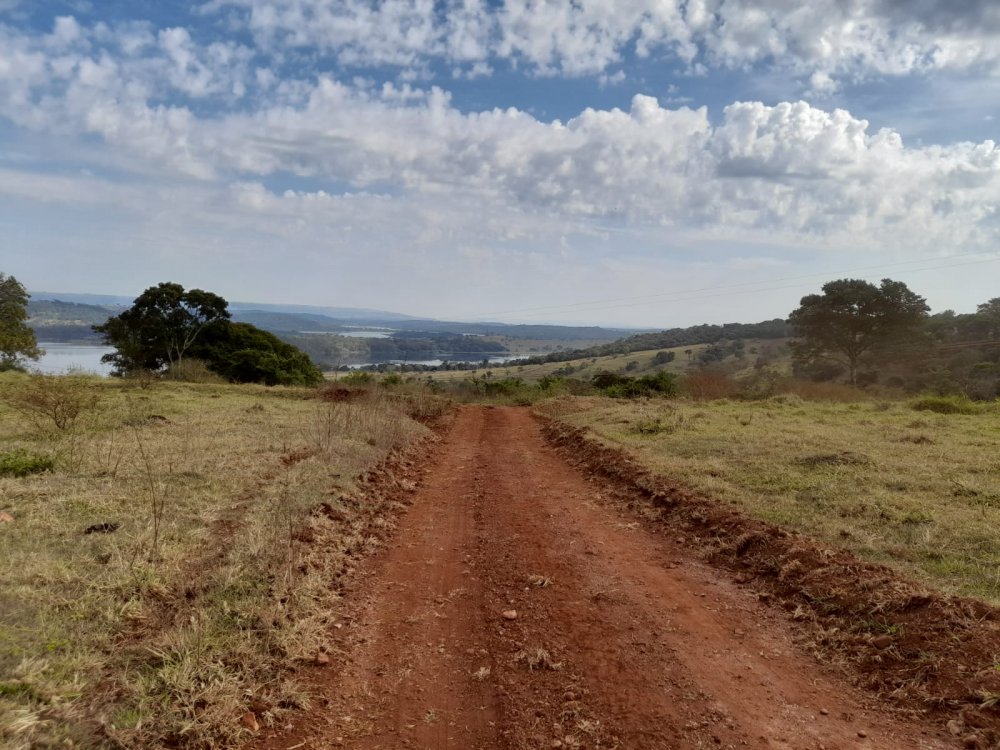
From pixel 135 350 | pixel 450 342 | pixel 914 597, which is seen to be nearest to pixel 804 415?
pixel 914 597

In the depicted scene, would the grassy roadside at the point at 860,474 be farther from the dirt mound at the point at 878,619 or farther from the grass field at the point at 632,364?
the grass field at the point at 632,364

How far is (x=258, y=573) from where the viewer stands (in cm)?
539

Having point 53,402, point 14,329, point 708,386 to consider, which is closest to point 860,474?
point 53,402

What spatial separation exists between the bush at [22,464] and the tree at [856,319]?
142 ft

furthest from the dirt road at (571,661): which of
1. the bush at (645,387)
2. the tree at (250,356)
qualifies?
the tree at (250,356)

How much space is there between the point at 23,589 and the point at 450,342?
113925mm

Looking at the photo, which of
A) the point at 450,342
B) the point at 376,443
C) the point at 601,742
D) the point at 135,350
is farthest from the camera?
the point at 450,342

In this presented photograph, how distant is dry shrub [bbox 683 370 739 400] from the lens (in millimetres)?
28352

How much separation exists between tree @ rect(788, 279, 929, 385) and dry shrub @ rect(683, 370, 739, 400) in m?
15.3

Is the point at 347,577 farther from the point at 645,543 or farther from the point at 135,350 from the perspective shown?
the point at 135,350

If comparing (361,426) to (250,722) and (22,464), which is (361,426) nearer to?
(22,464)

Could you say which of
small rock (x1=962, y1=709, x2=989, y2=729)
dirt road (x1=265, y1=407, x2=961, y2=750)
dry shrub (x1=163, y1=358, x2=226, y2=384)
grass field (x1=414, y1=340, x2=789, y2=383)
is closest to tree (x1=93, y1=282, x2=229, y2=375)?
dry shrub (x1=163, y1=358, x2=226, y2=384)

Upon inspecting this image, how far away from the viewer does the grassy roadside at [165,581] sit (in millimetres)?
3430

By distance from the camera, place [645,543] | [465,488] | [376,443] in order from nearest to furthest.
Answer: [645,543], [465,488], [376,443]
